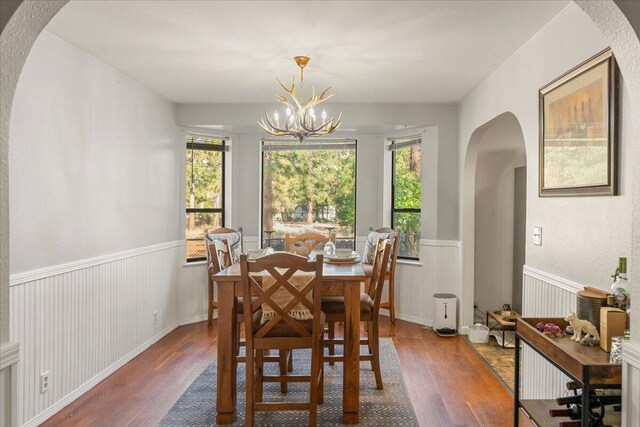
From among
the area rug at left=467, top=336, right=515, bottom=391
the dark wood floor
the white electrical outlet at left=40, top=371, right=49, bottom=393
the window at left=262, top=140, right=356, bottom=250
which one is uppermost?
the window at left=262, top=140, right=356, bottom=250

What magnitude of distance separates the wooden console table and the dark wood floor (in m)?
0.84

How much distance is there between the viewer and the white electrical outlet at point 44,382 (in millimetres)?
3084

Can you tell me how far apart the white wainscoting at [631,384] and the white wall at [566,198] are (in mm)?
711

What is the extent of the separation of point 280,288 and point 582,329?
61.8 inches

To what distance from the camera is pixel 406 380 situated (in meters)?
3.85

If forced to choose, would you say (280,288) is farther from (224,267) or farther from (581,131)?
(224,267)

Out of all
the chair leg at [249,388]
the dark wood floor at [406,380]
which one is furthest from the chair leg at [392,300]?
the chair leg at [249,388]

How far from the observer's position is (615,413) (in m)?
1.86

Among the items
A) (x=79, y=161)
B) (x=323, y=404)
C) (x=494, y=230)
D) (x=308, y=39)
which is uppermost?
(x=308, y=39)

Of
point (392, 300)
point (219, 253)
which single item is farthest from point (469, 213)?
point (219, 253)

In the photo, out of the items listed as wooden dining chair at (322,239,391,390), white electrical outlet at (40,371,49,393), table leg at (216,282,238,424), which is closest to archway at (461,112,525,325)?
wooden dining chair at (322,239,391,390)

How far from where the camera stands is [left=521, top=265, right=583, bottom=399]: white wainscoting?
Answer: 2754mm

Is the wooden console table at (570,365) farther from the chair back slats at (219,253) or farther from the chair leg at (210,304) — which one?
the chair leg at (210,304)

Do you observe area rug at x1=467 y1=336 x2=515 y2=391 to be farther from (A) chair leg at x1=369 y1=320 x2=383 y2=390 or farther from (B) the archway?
(A) chair leg at x1=369 y1=320 x2=383 y2=390
